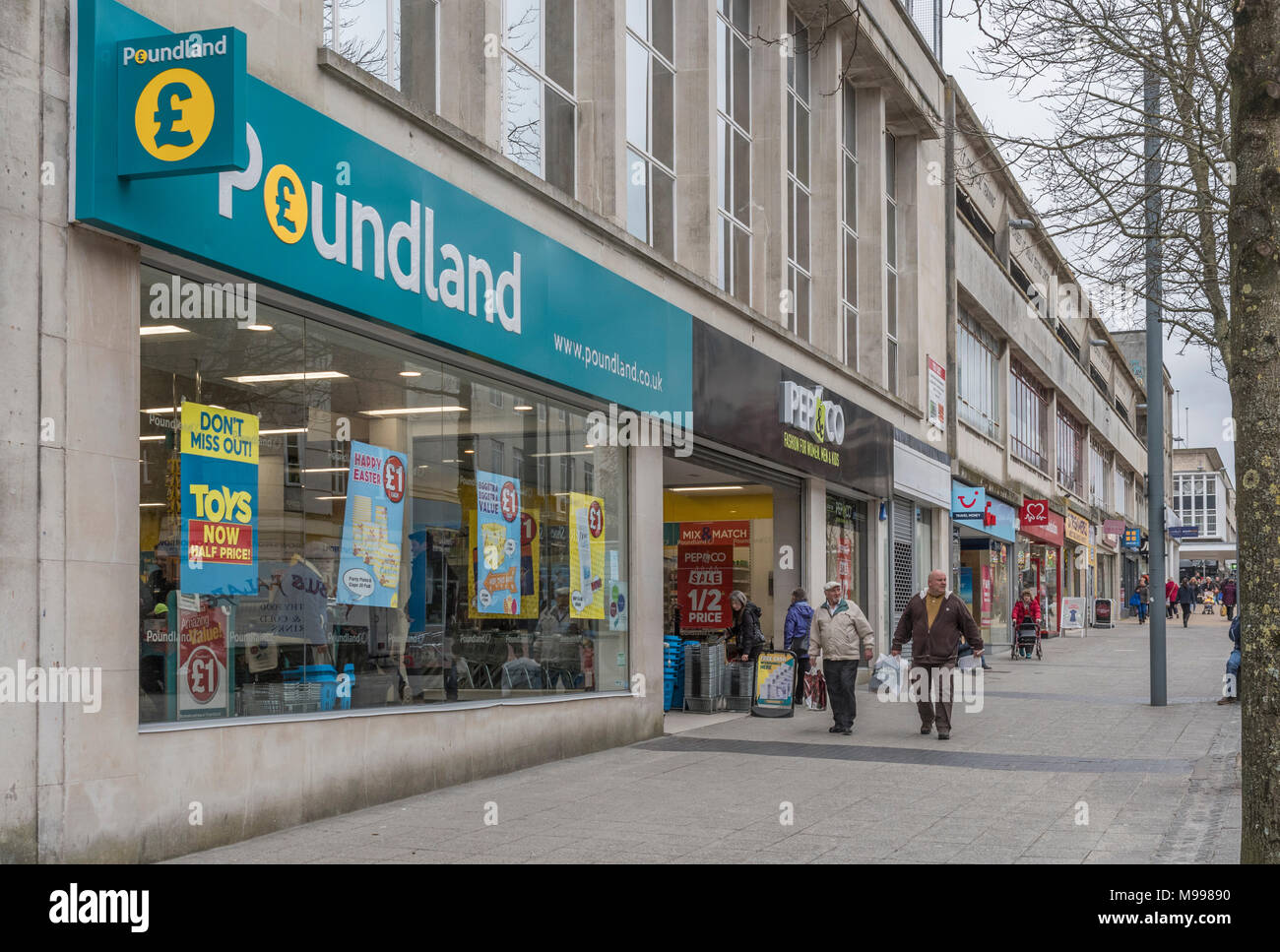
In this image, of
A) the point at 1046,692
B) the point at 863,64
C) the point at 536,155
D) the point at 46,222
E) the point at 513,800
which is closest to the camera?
the point at 46,222

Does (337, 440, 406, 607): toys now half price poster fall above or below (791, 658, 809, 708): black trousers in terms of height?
above

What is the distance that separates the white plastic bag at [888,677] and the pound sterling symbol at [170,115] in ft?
48.9

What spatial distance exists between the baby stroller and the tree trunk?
24474mm

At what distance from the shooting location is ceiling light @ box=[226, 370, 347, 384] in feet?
28.2

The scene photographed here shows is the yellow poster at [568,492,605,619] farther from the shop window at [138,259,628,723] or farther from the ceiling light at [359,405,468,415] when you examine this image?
the ceiling light at [359,405,468,415]

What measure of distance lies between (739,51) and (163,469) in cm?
1318

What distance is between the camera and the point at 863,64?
2298cm

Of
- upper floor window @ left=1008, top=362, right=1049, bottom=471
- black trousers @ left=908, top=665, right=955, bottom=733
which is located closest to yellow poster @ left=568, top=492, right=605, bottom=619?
black trousers @ left=908, top=665, right=955, bottom=733

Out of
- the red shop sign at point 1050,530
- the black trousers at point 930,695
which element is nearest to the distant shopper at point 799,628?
the black trousers at point 930,695

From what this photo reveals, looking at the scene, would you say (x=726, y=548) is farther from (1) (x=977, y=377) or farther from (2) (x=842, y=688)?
(1) (x=977, y=377)

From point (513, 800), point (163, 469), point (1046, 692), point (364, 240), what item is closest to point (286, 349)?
point (364, 240)

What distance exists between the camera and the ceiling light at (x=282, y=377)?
8.61 meters

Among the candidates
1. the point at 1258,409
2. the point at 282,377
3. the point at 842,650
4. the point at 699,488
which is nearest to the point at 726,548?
the point at 699,488
